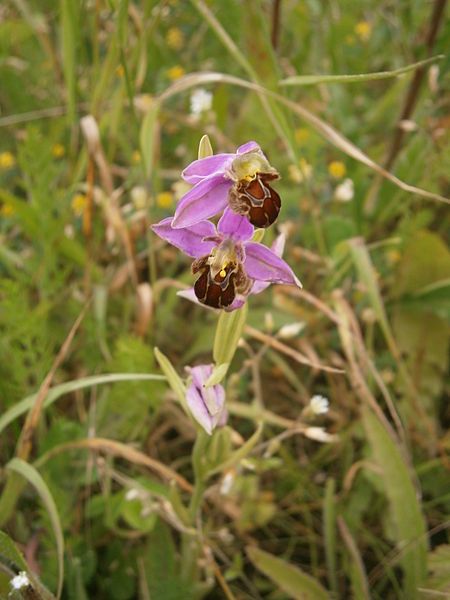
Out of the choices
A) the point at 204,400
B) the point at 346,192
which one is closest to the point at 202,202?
the point at 204,400

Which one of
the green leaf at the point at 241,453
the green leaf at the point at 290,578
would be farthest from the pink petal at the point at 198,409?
the green leaf at the point at 290,578

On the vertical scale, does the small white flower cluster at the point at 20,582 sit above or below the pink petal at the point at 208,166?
below

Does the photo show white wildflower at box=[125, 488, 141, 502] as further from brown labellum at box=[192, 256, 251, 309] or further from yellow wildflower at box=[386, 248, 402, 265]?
yellow wildflower at box=[386, 248, 402, 265]

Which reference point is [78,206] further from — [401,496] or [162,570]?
[401,496]

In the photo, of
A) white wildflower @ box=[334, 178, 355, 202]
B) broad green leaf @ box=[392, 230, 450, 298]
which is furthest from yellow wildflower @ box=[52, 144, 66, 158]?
broad green leaf @ box=[392, 230, 450, 298]

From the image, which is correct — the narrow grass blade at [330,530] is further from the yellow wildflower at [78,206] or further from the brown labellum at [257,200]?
the yellow wildflower at [78,206]

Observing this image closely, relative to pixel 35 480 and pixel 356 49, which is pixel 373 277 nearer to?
pixel 35 480

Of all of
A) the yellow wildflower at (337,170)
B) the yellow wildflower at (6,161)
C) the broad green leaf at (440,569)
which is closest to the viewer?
the broad green leaf at (440,569)
